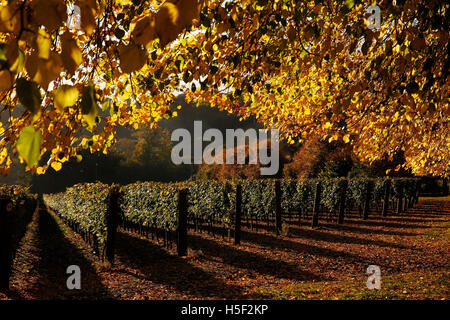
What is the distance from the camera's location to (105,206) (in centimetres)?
1036

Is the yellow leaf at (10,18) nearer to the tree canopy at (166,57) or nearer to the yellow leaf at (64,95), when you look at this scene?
the tree canopy at (166,57)

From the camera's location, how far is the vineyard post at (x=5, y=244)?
6902mm

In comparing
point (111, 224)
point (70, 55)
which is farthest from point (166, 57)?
point (111, 224)

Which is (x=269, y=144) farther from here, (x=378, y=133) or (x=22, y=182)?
(x=22, y=182)

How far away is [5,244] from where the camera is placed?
7.12m

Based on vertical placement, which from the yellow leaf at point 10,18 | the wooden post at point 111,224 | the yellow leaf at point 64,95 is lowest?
the wooden post at point 111,224

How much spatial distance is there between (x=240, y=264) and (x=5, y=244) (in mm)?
6350

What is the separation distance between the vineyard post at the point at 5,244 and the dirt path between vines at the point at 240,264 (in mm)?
417

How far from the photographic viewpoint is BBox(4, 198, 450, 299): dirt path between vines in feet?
23.1

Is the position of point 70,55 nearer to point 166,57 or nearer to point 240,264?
point 166,57

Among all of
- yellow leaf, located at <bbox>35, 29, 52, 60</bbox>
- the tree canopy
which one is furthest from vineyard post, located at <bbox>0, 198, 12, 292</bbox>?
yellow leaf, located at <bbox>35, 29, 52, 60</bbox>

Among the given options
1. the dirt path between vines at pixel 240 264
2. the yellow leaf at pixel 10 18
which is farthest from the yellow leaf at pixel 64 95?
the dirt path between vines at pixel 240 264

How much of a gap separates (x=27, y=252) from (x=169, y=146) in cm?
6622
